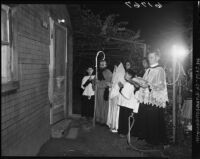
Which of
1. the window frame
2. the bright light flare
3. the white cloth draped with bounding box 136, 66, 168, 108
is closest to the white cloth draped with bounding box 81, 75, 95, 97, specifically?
the white cloth draped with bounding box 136, 66, 168, 108

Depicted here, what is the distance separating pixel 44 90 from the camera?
475 centimetres

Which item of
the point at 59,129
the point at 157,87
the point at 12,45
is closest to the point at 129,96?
the point at 157,87

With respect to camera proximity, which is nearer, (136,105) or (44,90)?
(44,90)

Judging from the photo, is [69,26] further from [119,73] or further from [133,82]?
[133,82]

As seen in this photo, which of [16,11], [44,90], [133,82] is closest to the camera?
[16,11]

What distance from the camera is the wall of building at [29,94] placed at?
3729 mm

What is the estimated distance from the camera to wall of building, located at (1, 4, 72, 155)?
3.73m

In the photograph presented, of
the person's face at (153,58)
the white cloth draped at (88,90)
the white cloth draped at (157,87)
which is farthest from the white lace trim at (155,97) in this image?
the white cloth draped at (88,90)

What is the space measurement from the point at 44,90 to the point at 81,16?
172 centimetres

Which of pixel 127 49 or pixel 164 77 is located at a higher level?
pixel 127 49

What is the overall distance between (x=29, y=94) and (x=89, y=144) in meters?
1.61

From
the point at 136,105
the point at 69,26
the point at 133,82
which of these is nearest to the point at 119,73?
the point at 133,82

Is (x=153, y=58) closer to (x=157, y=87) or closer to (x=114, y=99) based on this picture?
(x=157, y=87)

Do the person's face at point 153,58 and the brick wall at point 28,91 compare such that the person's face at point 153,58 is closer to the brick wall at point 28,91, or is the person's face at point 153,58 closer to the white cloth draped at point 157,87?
the white cloth draped at point 157,87
